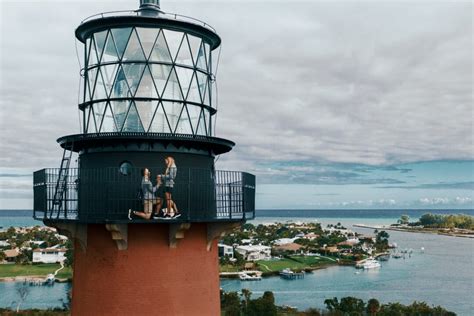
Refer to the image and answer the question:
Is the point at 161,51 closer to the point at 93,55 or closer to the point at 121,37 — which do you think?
the point at 121,37

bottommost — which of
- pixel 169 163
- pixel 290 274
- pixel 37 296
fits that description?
pixel 290 274

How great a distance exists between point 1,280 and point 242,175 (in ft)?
325

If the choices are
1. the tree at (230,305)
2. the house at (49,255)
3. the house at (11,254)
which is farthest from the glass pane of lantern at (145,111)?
the house at (11,254)

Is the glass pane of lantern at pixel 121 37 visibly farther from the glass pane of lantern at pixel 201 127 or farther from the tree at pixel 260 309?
the tree at pixel 260 309

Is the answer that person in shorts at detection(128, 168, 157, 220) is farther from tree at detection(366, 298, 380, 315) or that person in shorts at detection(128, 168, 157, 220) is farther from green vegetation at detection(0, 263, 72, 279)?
green vegetation at detection(0, 263, 72, 279)


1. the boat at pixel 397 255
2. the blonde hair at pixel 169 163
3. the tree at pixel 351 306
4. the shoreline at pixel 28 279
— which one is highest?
the blonde hair at pixel 169 163

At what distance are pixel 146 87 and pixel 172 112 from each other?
0.59m

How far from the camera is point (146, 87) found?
8.55m

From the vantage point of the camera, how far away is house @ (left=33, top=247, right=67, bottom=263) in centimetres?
11412

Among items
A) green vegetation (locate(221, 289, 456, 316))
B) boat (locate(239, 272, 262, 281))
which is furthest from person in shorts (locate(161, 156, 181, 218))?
boat (locate(239, 272, 262, 281))

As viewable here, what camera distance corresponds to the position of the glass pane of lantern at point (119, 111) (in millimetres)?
8547

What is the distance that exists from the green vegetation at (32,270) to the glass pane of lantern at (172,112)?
316 feet

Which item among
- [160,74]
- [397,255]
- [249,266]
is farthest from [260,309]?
[397,255]

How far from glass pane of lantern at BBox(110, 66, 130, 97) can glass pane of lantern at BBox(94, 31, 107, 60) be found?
0.58m
